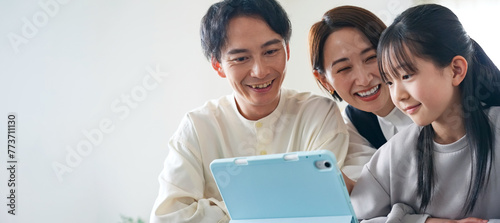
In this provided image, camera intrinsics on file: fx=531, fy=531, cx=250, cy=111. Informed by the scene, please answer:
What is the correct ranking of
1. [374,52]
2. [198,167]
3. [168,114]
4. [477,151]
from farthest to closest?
[168,114], [198,167], [374,52], [477,151]

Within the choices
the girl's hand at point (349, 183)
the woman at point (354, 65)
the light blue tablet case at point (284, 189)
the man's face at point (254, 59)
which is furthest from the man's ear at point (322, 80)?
the light blue tablet case at point (284, 189)

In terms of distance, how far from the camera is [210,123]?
1665 mm

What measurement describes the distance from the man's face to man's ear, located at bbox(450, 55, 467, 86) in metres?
0.55

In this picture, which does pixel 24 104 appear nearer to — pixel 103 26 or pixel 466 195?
pixel 103 26

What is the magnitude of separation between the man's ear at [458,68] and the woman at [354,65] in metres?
0.35

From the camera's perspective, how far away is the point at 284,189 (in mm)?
1082

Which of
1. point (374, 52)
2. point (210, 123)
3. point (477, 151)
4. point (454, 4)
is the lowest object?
point (210, 123)

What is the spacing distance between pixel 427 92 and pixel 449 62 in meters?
0.09

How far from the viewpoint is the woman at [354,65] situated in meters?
1.50

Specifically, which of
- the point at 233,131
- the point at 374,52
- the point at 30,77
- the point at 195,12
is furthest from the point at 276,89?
the point at 195,12

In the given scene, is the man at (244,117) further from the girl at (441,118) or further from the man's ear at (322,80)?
the girl at (441,118)

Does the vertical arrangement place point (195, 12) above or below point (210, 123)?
above

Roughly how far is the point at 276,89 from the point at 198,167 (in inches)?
13.1

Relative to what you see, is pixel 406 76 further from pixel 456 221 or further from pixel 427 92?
pixel 456 221
